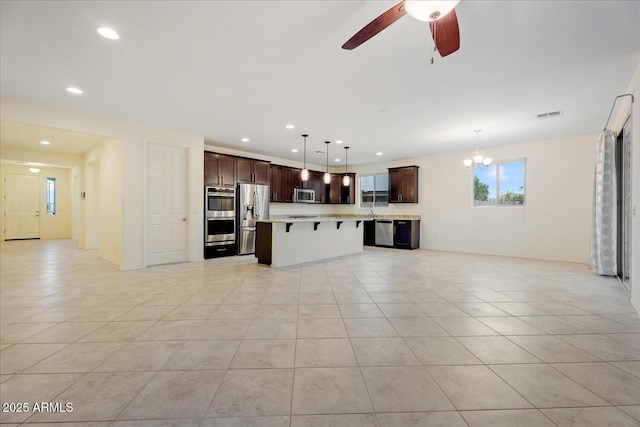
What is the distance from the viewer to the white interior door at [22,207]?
897cm

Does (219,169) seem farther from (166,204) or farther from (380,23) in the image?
(380,23)

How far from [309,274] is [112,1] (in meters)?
4.00

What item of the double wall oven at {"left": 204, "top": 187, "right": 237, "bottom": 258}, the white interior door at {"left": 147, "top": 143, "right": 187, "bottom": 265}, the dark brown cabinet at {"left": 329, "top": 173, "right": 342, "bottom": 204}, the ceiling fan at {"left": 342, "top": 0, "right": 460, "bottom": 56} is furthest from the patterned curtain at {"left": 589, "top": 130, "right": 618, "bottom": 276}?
the white interior door at {"left": 147, "top": 143, "right": 187, "bottom": 265}

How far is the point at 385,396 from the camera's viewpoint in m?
1.62

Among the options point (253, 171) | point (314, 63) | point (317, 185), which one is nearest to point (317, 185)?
point (317, 185)

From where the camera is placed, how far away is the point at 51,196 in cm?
981

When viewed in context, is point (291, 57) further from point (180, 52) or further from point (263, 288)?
point (263, 288)

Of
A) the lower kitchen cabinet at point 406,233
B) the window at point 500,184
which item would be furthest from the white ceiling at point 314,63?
the lower kitchen cabinet at point 406,233

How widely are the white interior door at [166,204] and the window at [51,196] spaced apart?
7.84 m

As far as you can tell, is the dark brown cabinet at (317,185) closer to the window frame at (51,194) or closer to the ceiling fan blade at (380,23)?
the ceiling fan blade at (380,23)

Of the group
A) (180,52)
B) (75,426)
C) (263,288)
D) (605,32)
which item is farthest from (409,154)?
(75,426)

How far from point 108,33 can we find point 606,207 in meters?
7.16

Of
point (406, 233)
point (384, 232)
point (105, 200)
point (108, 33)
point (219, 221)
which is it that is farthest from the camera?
point (384, 232)

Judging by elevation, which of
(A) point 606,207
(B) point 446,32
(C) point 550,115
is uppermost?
(C) point 550,115
